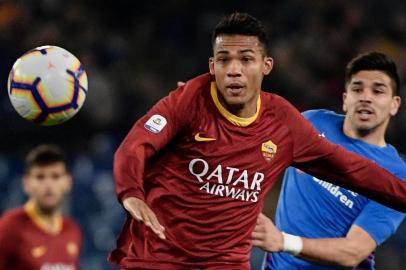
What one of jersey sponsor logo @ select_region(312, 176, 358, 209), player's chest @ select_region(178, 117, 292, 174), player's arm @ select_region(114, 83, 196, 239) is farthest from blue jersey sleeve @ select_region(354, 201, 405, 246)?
player's arm @ select_region(114, 83, 196, 239)

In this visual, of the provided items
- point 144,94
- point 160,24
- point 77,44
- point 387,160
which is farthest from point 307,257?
point 160,24

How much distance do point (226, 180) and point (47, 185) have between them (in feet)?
10.2

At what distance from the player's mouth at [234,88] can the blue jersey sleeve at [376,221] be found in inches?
65.9

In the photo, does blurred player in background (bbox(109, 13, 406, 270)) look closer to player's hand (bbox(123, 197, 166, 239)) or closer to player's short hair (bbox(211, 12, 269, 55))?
player's short hair (bbox(211, 12, 269, 55))

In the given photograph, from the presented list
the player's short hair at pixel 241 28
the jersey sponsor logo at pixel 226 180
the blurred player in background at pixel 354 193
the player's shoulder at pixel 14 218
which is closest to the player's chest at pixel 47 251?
the player's shoulder at pixel 14 218

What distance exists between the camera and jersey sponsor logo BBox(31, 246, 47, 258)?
25.3 ft

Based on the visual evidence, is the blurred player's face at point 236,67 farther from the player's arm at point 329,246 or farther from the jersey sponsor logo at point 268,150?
the player's arm at point 329,246

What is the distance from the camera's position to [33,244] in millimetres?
7766

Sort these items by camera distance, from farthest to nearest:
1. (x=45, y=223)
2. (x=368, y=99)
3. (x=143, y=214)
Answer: (x=45, y=223) → (x=368, y=99) → (x=143, y=214)

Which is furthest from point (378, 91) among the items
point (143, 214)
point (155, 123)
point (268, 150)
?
point (143, 214)

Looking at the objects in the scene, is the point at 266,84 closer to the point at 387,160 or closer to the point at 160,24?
the point at 160,24

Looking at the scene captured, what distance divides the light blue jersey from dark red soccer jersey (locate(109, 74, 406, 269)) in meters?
1.14

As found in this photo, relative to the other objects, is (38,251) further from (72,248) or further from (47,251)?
(72,248)

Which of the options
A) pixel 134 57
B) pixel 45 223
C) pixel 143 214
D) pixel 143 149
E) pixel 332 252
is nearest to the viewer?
pixel 143 214
